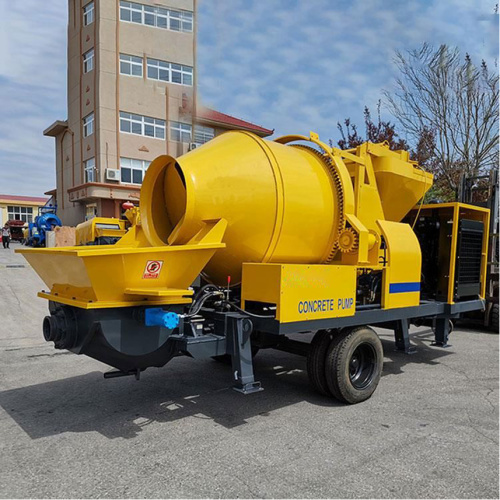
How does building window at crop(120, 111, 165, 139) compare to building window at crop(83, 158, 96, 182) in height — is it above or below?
above

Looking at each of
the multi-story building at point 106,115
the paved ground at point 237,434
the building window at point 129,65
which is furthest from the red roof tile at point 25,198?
the paved ground at point 237,434

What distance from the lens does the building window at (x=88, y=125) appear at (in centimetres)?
2603

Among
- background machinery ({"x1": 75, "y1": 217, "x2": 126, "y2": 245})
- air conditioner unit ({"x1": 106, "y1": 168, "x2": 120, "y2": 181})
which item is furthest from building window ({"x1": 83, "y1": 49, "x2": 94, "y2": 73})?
background machinery ({"x1": 75, "y1": 217, "x2": 126, "y2": 245})

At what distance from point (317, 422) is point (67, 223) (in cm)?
2877

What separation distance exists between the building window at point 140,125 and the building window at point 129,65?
85.8 inches

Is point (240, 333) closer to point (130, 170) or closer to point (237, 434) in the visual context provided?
point (237, 434)

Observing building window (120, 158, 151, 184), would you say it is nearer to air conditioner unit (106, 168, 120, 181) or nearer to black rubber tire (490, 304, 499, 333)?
air conditioner unit (106, 168, 120, 181)

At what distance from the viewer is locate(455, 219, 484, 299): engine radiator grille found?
6.07 meters

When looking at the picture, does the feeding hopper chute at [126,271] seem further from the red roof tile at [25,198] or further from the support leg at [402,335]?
the red roof tile at [25,198]

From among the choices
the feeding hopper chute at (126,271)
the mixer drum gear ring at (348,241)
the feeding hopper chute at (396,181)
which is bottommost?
the feeding hopper chute at (126,271)

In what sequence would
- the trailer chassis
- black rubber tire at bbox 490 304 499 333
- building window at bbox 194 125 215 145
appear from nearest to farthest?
the trailer chassis → black rubber tire at bbox 490 304 499 333 → building window at bbox 194 125 215 145

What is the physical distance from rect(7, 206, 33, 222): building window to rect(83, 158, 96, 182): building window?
96.7 ft

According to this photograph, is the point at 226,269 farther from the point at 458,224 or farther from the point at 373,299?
the point at 458,224

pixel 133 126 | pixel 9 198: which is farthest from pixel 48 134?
pixel 9 198
